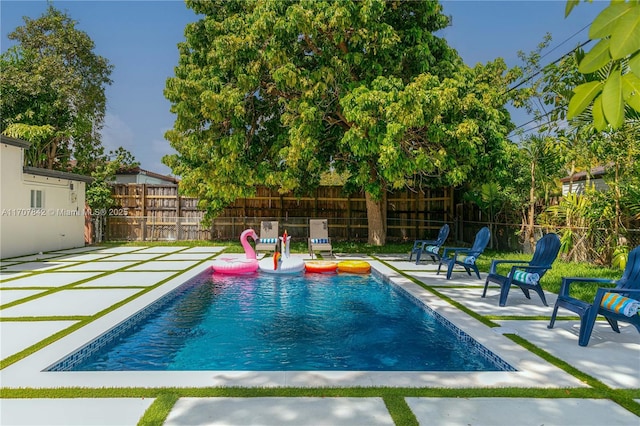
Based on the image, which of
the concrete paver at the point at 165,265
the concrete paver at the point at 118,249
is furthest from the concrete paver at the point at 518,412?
the concrete paver at the point at 118,249

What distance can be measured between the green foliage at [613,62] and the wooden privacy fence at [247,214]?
52.4ft

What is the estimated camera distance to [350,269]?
9969 mm

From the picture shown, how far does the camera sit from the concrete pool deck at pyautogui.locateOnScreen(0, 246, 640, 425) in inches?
111

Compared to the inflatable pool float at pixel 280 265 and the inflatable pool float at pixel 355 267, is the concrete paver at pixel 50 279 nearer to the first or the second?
the inflatable pool float at pixel 280 265

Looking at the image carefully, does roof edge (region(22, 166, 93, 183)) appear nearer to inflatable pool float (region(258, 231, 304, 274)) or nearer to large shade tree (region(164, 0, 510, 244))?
large shade tree (region(164, 0, 510, 244))

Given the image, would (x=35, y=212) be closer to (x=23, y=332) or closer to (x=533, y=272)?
(x=23, y=332)

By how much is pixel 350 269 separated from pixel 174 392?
7.07m

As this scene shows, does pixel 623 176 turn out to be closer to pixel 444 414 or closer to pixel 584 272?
pixel 584 272

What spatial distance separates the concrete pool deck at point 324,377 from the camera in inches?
111

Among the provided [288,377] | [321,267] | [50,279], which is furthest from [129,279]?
[288,377]

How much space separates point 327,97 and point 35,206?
34.8ft

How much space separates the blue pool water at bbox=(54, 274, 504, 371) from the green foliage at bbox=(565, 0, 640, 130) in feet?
11.3

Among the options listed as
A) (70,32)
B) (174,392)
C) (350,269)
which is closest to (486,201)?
(350,269)

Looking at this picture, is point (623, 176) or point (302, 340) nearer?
point (302, 340)
